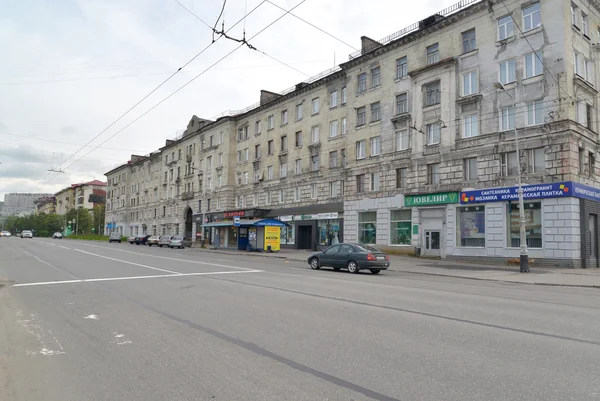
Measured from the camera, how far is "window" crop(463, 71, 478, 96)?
28547 mm

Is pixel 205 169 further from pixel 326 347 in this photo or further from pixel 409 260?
pixel 326 347

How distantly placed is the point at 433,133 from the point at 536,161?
762cm

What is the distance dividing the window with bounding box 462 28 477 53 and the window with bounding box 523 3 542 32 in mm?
3306

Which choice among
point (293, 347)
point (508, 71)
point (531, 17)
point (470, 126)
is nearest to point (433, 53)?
point (508, 71)

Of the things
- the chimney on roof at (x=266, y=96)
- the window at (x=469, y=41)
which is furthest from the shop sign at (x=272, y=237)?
the window at (x=469, y=41)

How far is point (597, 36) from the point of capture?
28156 millimetres

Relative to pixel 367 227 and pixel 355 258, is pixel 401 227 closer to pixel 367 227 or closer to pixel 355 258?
pixel 367 227

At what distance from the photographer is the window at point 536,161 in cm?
2478

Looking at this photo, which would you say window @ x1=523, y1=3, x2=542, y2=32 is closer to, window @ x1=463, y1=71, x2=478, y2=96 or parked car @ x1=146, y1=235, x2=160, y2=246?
window @ x1=463, y1=71, x2=478, y2=96

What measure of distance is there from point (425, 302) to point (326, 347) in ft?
16.3

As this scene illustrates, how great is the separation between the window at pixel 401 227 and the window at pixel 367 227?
1.78m

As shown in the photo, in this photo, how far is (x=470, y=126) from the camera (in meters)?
28.5

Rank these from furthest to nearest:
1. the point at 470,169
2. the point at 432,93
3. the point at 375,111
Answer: the point at 375,111 < the point at 432,93 < the point at 470,169

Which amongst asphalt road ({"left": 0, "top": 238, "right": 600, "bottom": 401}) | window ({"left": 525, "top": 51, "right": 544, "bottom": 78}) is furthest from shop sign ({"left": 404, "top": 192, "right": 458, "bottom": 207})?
asphalt road ({"left": 0, "top": 238, "right": 600, "bottom": 401})
